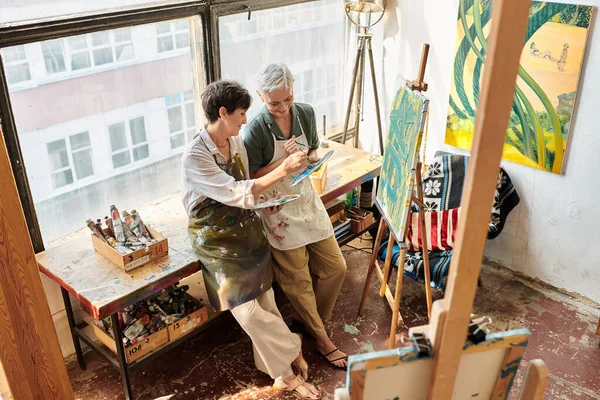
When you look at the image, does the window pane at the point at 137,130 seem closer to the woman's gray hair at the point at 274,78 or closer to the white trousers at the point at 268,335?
the woman's gray hair at the point at 274,78

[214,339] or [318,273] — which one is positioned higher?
[318,273]

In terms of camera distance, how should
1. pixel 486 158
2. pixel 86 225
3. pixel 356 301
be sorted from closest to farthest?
pixel 486 158 → pixel 86 225 → pixel 356 301

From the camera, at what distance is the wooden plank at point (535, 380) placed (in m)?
1.37

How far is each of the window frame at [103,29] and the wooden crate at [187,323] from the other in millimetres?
786

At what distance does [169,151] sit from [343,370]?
1.59 metres

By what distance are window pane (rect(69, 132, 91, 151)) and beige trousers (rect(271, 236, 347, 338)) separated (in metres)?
1.10

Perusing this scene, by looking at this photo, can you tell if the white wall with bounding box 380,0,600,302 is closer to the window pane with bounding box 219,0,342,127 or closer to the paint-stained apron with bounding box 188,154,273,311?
the window pane with bounding box 219,0,342,127

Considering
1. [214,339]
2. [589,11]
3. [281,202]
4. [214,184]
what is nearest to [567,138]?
[589,11]

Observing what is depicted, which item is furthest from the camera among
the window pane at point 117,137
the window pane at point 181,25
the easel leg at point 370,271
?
the easel leg at point 370,271

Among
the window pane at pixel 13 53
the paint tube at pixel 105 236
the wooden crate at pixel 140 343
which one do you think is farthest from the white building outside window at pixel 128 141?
the wooden crate at pixel 140 343

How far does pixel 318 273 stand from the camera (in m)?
3.28

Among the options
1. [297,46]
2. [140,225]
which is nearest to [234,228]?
[140,225]

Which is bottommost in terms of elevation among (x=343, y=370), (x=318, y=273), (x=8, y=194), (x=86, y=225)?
(x=343, y=370)

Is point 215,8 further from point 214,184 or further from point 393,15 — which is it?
point 393,15
